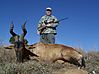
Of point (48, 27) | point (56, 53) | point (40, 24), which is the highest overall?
point (40, 24)

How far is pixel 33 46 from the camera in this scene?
13352mm

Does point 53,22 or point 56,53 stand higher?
point 53,22

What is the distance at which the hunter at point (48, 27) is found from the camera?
569 inches

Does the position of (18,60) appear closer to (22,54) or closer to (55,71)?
(22,54)

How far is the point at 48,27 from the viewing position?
1449cm

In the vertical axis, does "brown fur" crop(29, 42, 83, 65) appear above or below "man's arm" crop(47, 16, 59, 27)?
below

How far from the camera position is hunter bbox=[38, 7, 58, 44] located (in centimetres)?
1445

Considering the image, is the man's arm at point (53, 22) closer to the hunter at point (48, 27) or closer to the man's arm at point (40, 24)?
the hunter at point (48, 27)

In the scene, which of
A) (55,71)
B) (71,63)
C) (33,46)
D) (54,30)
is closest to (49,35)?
(54,30)

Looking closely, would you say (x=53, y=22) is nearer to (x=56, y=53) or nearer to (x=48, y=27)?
(x=48, y=27)

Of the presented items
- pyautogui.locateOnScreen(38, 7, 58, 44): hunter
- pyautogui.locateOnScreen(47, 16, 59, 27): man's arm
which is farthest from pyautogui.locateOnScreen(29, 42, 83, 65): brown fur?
pyautogui.locateOnScreen(47, 16, 59, 27): man's arm

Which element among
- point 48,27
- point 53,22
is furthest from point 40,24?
point 53,22

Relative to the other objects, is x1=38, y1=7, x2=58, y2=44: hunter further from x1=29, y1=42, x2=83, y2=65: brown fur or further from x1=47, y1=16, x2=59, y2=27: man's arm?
x1=29, y1=42, x2=83, y2=65: brown fur

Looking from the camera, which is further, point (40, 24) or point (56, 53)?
point (40, 24)
